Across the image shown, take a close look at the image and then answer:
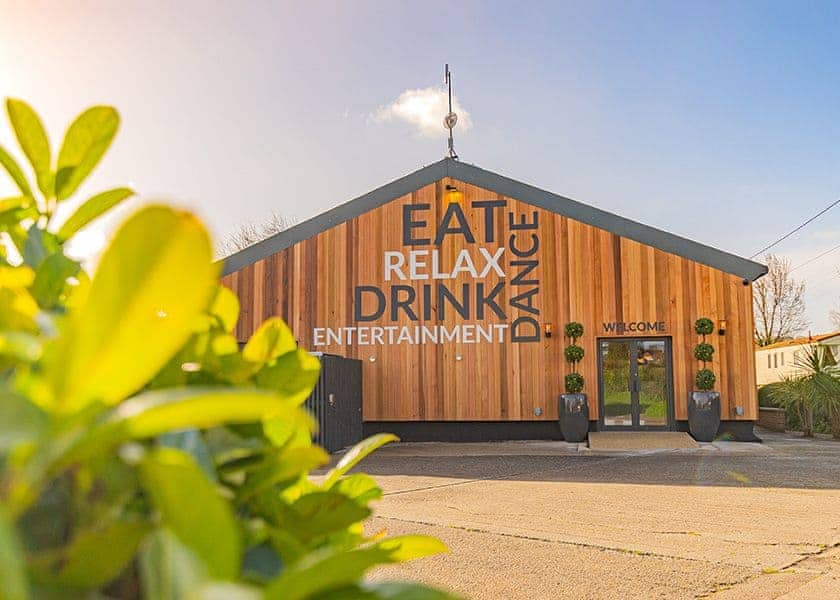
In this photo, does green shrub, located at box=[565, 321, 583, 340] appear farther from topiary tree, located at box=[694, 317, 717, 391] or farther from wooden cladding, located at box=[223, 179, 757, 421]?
topiary tree, located at box=[694, 317, 717, 391]

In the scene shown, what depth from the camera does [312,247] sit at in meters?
14.9

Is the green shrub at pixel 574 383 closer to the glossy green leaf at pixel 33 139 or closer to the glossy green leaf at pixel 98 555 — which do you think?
the glossy green leaf at pixel 33 139

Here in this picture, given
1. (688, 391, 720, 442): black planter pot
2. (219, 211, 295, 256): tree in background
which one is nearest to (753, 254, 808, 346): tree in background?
(219, 211, 295, 256): tree in background

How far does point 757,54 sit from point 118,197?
1717cm

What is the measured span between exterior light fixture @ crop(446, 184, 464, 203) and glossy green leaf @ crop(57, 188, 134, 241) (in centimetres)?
1377

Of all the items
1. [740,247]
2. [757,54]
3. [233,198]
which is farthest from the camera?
[740,247]

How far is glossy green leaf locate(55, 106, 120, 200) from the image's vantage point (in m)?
0.80

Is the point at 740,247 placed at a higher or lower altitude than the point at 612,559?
higher

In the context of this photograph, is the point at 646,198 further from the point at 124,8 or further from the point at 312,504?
the point at 312,504

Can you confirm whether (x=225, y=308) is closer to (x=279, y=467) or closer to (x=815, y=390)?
(x=279, y=467)

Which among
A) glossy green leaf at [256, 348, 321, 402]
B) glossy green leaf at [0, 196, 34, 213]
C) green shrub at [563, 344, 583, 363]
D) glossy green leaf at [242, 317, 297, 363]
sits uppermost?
green shrub at [563, 344, 583, 363]

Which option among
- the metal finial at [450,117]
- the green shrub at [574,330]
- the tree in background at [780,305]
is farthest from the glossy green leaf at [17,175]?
the tree in background at [780,305]

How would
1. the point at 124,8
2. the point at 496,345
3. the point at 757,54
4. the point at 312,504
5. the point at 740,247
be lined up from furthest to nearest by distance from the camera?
the point at 740,247
the point at 757,54
the point at 496,345
the point at 124,8
the point at 312,504

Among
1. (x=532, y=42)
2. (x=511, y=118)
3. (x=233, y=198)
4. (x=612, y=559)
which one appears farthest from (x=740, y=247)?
(x=612, y=559)
